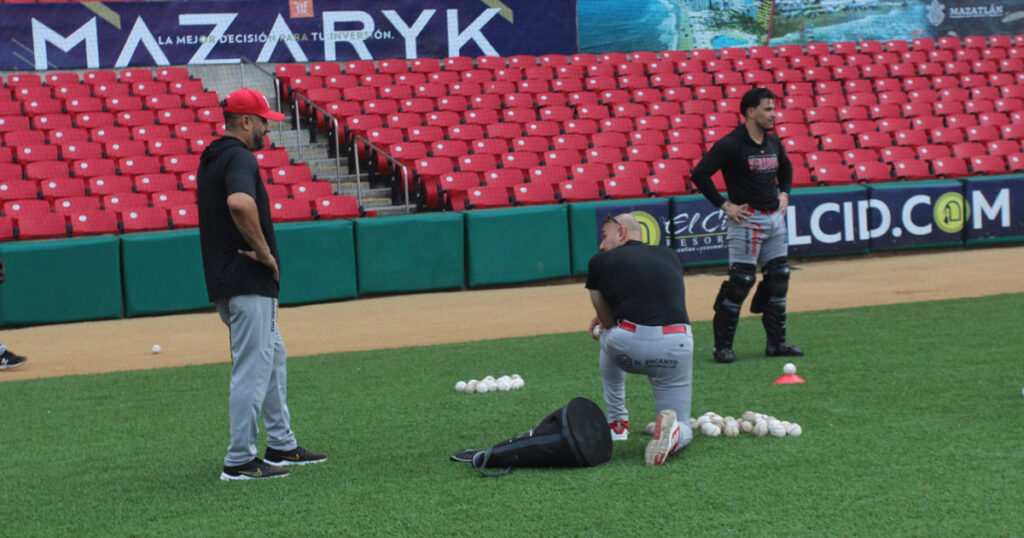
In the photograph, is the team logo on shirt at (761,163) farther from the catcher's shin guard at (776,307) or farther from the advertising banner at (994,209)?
the advertising banner at (994,209)

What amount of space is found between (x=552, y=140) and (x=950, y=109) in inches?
324

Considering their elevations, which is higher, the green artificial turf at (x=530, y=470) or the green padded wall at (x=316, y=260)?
the green padded wall at (x=316, y=260)

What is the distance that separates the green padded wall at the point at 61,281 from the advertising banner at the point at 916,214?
10592 millimetres

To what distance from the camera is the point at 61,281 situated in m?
11.9

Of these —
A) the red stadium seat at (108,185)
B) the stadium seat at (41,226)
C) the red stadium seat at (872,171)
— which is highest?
the red stadium seat at (108,185)

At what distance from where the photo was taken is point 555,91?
2005 centimetres

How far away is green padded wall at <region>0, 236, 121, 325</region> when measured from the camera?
11.8m

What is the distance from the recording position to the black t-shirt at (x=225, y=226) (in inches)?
202

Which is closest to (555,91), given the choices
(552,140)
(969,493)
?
(552,140)

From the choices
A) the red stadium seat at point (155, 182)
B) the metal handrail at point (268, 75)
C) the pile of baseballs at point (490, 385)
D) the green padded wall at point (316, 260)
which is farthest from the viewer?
the metal handrail at point (268, 75)

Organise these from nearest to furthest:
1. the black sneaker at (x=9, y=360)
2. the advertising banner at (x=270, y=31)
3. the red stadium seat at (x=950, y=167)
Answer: the black sneaker at (x=9, y=360)
the red stadium seat at (x=950, y=167)
the advertising banner at (x=270, y=31)

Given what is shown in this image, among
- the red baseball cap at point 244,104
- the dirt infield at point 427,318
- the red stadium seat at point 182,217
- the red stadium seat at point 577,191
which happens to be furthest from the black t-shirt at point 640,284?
the red stadium seat at point 577,191

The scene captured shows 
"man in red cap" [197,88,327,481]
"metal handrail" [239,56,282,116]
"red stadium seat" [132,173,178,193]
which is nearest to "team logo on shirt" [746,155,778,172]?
"man in red cap" [197,88,327,481]

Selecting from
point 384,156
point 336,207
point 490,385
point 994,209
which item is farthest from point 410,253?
point 994,209
